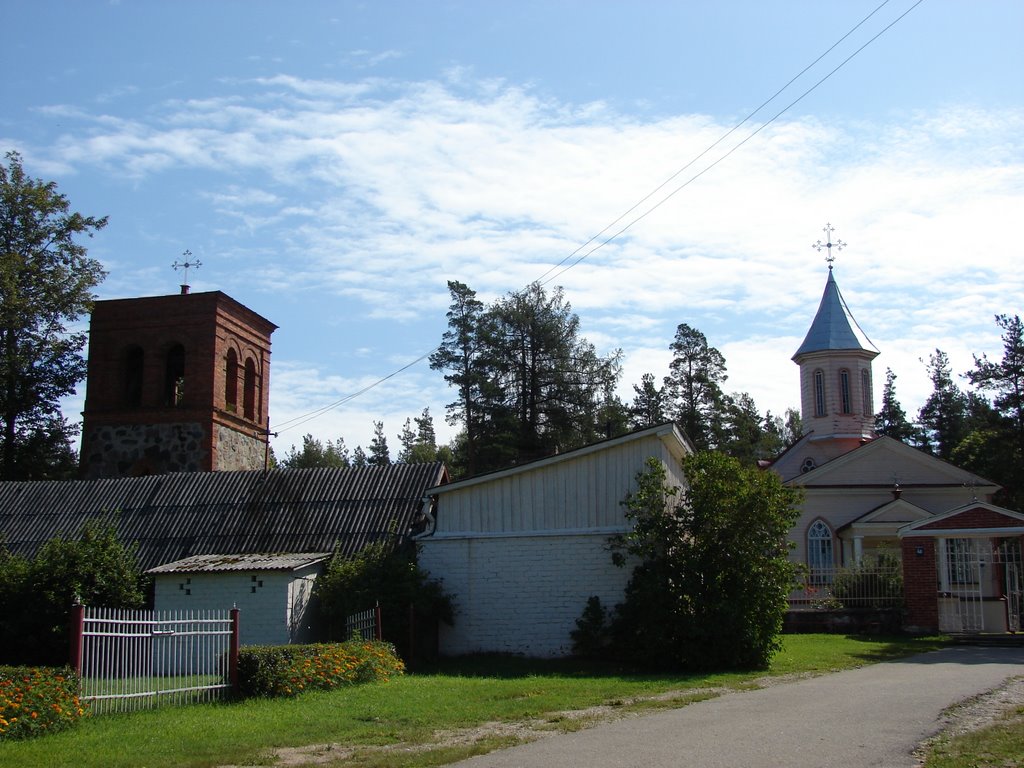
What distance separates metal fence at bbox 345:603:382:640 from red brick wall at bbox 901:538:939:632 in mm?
12313

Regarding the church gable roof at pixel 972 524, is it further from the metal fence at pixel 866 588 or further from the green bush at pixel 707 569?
the green bush at pixel 707 569

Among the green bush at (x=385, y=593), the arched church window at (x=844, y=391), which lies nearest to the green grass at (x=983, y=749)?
the green bush at (x=385, y=593)

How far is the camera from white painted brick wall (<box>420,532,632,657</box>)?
69.6ft

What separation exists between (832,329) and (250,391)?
24.5 meters

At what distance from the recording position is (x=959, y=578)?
982 inches

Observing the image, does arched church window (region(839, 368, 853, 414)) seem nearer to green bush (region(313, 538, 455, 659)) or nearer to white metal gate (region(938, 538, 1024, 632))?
white metal gate (region(938, 538, 1024, 632))

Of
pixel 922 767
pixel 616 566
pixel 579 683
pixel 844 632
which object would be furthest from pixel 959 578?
pixel 922 767

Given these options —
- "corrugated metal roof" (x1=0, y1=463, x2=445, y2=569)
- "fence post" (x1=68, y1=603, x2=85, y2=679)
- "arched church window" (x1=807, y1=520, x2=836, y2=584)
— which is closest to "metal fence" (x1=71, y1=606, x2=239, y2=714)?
"fence post" (x1=68, y1=603, x2=85, y2=679)

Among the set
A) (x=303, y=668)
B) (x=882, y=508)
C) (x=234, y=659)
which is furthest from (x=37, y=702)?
(x=882, y=508)

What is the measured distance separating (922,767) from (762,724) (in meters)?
2.57

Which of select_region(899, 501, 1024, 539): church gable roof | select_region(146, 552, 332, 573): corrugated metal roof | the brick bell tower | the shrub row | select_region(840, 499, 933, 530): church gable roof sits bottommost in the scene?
the shrub row

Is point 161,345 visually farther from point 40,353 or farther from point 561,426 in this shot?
point 561,426

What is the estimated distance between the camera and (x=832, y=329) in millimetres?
44781

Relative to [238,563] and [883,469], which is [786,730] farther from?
[883,469]
